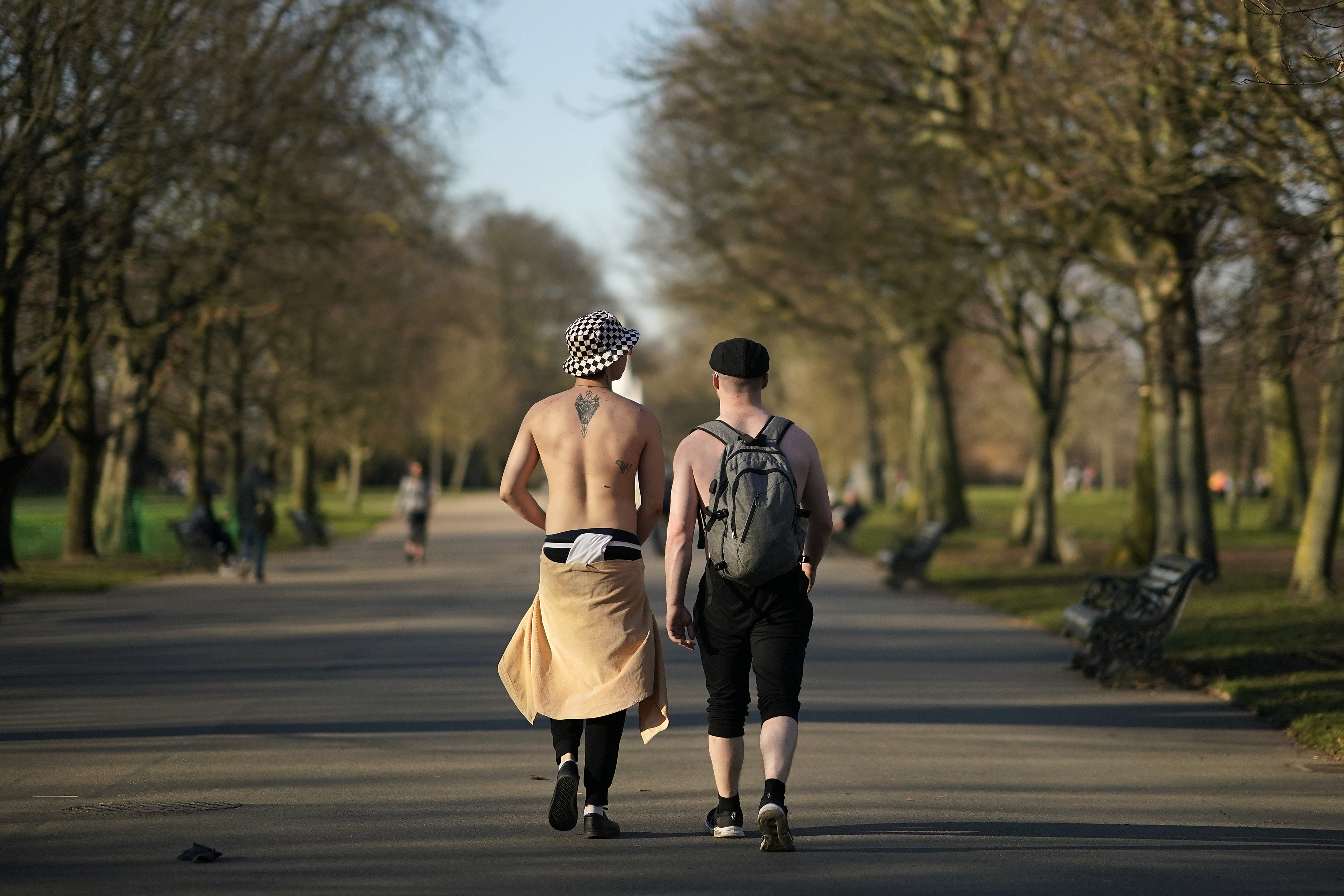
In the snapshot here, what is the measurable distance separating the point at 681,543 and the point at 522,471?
0.72 metres

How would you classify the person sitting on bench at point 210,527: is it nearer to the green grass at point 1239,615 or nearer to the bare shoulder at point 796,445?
the green grass at point 1239,615

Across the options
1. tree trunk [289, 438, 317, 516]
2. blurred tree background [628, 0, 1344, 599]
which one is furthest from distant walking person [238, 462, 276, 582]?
tree trunk [289, 438, 317, 516]

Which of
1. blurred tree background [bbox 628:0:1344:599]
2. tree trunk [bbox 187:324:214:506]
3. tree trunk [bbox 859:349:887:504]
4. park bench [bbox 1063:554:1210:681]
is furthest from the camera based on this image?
tree trunk [bbox 859:349:887:504]

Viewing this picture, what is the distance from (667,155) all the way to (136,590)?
835 inches

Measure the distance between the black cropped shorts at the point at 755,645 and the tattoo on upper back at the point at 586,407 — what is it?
0.75 m

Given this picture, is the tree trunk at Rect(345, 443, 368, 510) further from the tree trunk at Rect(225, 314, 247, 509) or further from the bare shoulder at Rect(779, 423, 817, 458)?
the bare shoulder at Rect(779, 423, 817, 458)

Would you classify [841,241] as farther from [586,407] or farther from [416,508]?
[586,407]

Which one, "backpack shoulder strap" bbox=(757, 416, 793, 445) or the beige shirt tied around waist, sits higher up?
"backpack shoulder strap" bbox=(757, 416, 793, 445)

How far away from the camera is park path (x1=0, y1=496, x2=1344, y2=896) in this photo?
5242 mm

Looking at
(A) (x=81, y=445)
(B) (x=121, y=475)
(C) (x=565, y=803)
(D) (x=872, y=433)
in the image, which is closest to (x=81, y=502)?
(A) (x=81, y=445)

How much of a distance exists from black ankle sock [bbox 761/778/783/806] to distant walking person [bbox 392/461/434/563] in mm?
19197

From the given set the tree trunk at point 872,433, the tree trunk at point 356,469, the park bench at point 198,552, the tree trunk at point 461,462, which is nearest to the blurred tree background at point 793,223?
the park bench at point 198,552

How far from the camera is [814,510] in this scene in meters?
5.71

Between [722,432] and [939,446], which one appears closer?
[722,432]
